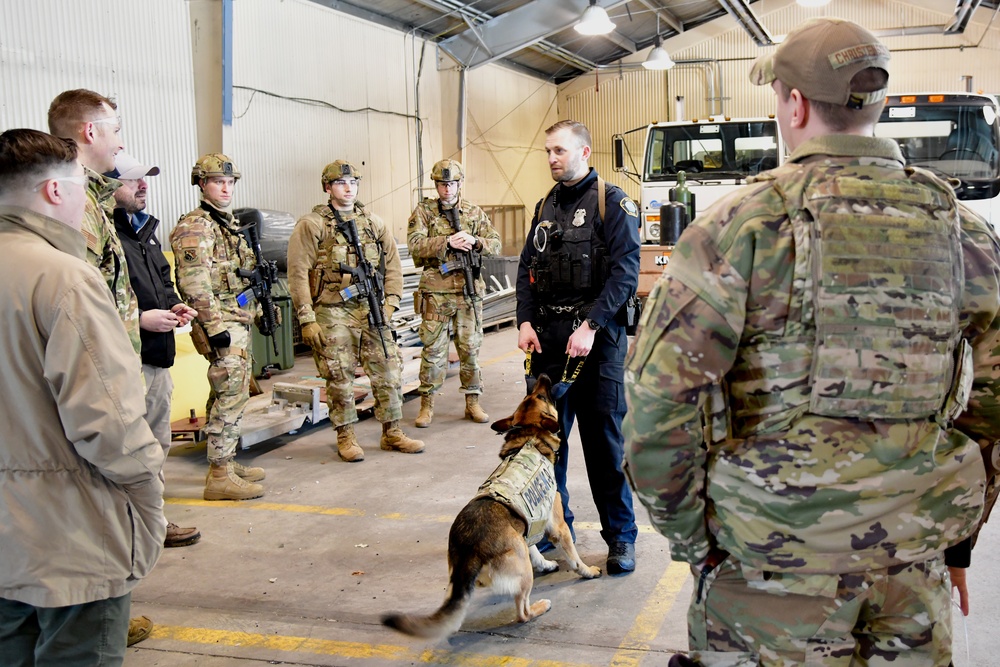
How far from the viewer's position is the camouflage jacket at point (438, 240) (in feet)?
22.1

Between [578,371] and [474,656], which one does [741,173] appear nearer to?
[578,371]

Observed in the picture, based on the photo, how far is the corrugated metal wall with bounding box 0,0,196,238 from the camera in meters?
6.99

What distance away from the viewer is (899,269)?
1522 mm

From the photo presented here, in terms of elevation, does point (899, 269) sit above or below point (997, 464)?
above

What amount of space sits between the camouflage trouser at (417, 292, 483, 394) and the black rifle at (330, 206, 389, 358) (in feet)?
2.98

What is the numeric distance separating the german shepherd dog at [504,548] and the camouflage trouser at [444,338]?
10.3ft

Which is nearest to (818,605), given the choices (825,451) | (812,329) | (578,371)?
(825,451)

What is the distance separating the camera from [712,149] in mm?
10461

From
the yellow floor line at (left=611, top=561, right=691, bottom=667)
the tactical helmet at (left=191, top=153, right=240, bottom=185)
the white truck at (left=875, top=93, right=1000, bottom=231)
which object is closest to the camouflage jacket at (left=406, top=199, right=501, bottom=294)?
the tactical helmet at (left=191, top=153, right=240, bottom=185)

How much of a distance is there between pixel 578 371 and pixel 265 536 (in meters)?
1.98

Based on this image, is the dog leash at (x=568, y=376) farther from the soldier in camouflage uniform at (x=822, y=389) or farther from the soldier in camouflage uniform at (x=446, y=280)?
the soldier in camouflage uniform at (x=446, y=280)

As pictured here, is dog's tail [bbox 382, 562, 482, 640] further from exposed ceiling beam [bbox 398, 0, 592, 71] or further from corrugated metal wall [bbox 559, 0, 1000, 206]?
corrugated metal wall [bbox 559, 0, 1000, 206]

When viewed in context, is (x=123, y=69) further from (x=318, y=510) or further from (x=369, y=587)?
(x=369, y=587)

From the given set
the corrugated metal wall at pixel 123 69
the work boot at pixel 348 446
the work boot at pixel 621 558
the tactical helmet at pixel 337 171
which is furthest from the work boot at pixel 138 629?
→ the corrugated metal wall at pixel 123 69
